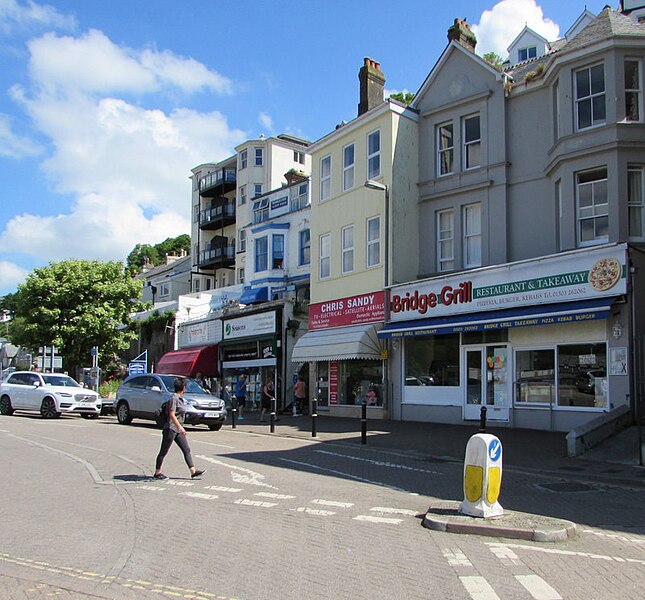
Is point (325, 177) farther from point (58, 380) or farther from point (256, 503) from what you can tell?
point (256, 503)

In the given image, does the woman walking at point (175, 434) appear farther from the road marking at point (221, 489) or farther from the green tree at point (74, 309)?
the green tree at point (74, 309)

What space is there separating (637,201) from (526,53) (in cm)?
2700

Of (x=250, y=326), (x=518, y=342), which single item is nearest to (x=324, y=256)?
(x=250, y=326)

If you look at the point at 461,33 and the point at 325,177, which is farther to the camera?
the point at 325,177

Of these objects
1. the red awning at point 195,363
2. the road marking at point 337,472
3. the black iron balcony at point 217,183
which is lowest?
the road marking at point 337,472

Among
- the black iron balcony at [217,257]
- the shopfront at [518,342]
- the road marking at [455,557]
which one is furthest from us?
the black iron balcony at [217,257]

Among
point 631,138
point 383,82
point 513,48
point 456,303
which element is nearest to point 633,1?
point 513,48

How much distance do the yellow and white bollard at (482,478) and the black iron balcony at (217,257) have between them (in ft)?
149

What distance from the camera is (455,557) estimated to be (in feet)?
21.4

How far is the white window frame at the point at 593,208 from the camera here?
17.9m

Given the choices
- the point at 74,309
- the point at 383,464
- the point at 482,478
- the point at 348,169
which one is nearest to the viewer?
the point at 482,478

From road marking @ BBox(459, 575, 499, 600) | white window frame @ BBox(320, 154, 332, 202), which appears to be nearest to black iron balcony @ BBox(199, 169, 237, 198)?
white window frame @ BBox(320, 154, 332, 202)

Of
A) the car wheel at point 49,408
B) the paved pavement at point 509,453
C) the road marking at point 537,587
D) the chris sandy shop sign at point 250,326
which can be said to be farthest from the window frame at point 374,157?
the road marking at point 537,587

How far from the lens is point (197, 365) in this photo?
108ft
